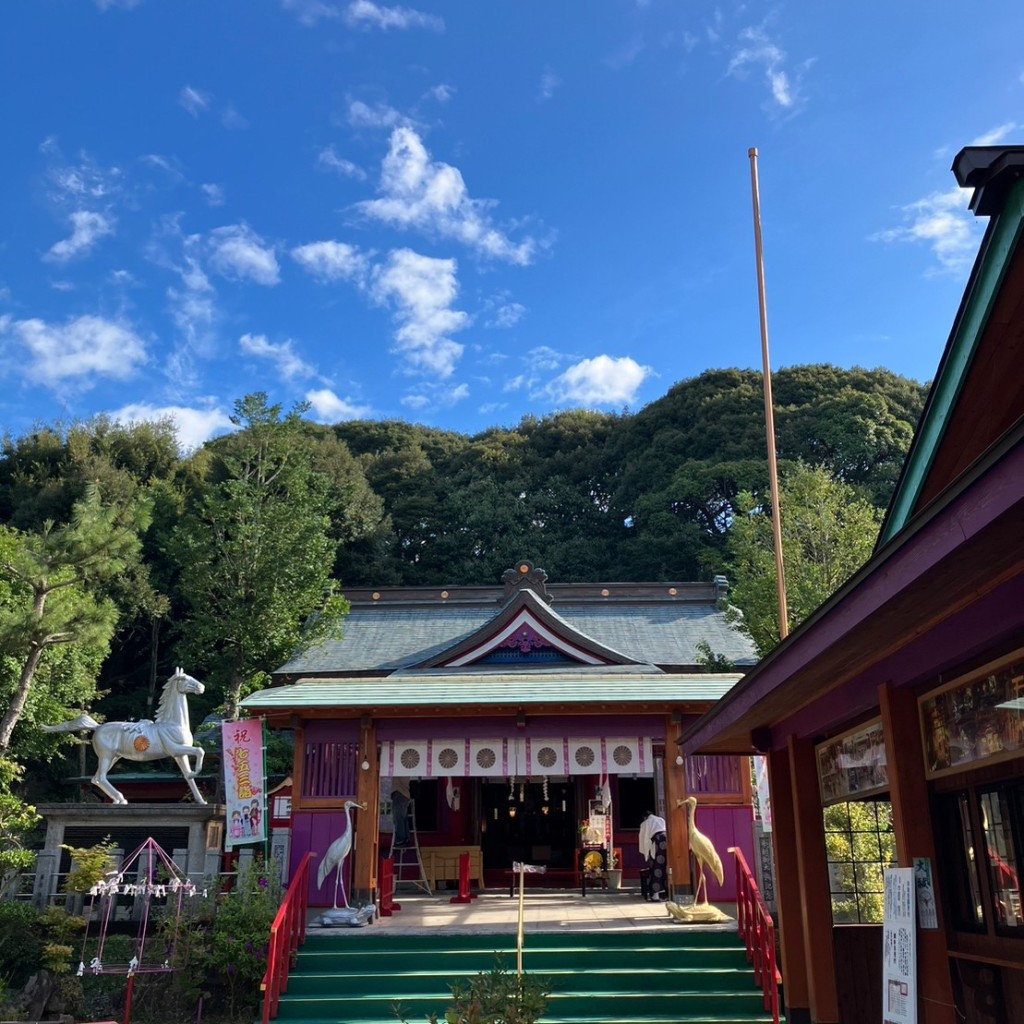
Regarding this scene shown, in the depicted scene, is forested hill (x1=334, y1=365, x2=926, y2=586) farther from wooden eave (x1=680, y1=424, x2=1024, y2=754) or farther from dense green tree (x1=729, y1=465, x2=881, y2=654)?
wooden eave (x1=680, y1=424, x2=1024, y2=754)

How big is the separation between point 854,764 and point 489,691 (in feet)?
23.2

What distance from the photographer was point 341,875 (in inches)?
483

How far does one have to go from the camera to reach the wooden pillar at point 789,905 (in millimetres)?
8773

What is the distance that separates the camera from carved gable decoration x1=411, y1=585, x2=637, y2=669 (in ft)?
61.9

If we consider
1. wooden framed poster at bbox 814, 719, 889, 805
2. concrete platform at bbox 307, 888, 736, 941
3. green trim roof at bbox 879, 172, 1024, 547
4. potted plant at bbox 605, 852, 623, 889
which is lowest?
concrete platform at bbox 307, 888, 736, 941

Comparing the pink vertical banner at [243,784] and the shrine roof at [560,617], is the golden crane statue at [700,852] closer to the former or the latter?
the pink vertical banner at [243,784]

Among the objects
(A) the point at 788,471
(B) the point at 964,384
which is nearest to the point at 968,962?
(B) the point at 964,384

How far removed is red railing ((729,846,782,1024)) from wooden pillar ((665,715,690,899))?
1613 millimetres

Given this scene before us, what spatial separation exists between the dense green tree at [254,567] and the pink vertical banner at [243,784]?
10.8 feet

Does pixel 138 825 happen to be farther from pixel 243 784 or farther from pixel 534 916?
pixel 534 916

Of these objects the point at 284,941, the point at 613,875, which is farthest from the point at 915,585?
the point at 613,875

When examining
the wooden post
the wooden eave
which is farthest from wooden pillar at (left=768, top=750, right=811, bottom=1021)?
the wooden post

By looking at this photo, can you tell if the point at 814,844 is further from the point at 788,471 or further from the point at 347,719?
the point at 788,471

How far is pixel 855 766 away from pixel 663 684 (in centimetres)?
678
